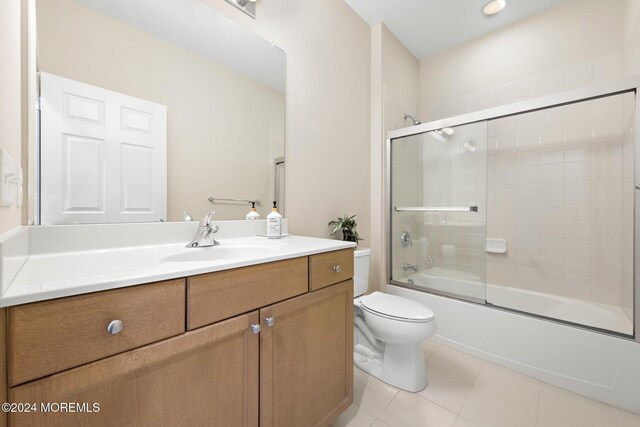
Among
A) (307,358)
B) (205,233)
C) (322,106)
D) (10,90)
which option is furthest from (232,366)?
(322,106)

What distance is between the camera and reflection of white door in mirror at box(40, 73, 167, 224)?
2.77ft

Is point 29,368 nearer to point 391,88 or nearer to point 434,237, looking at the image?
point 434,237

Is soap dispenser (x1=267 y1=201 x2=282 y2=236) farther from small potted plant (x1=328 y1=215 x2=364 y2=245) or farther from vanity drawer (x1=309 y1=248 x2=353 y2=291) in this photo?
small potted plant (x1=328 y1=215 x2=364 y2=245)

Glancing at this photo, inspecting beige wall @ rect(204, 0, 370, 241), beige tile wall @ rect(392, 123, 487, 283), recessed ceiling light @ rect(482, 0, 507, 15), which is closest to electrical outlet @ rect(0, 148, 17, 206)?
beige wall @ rect(204, 0, 370, 241)

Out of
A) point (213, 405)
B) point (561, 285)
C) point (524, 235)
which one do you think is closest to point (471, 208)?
point (524, 235)

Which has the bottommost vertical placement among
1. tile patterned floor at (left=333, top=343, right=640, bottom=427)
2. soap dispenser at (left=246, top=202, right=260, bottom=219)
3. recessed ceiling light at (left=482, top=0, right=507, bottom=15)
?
tile patterned floor at (left=333, top=343, right=640, bottom=427)

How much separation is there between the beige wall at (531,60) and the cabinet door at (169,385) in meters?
2.65

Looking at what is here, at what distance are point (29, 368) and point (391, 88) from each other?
255 centimetres

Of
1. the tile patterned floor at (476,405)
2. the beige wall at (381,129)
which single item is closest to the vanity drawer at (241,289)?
the tile patterned floor at (476,405)

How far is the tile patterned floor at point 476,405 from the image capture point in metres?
1.18

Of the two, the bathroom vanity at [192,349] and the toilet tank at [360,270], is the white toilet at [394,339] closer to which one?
the toilet tank at [360,270]

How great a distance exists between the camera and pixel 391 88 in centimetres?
227

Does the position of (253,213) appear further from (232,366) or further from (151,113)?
(232,366)

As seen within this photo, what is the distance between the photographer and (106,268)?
636mm
